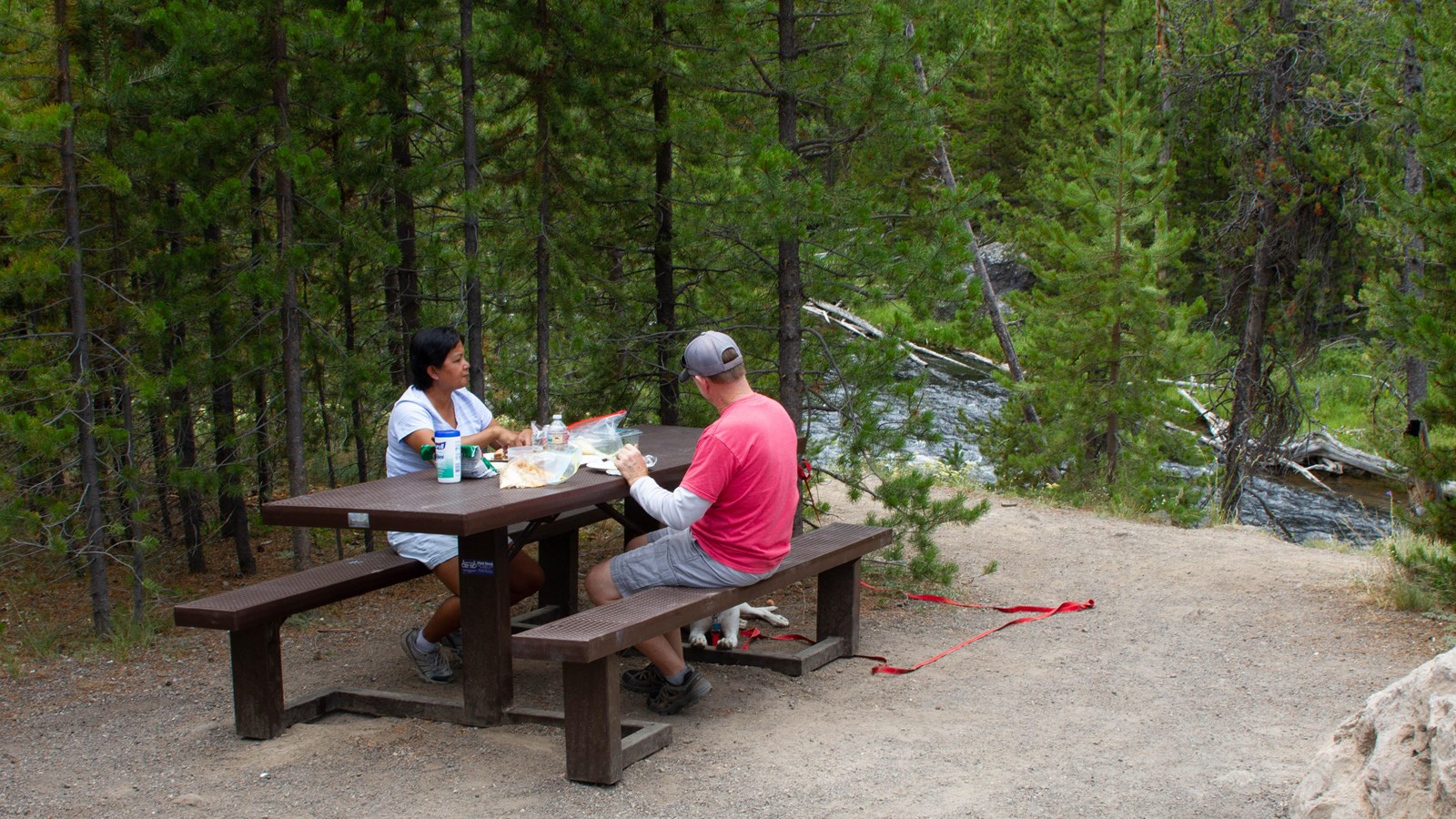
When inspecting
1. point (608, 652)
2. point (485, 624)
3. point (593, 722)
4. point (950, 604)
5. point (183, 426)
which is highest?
point (183, 426)

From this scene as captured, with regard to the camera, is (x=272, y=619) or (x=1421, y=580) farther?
(x=1421, y=580)

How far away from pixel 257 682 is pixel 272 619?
0.26 m

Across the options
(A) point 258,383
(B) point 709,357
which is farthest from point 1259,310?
(B) point 709,357

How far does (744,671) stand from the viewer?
5660 mm

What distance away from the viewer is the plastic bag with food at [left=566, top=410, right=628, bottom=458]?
17.7 ft

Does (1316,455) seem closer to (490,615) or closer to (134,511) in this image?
(490,615)

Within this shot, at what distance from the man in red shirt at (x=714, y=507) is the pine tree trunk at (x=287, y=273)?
2.90 meters

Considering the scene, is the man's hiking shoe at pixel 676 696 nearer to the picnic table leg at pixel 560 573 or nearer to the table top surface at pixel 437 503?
the table top surface at pixel 437 503

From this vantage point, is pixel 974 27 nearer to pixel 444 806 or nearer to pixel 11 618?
pixel 444 806

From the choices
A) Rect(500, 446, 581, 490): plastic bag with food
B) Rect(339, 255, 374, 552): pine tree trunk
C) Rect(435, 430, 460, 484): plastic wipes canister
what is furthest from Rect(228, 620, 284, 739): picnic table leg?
Rect(339, 255, 374, 552): pine tree trunk

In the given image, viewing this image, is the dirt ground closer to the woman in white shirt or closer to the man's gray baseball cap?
the woman in white shirt

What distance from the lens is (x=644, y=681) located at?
522cm

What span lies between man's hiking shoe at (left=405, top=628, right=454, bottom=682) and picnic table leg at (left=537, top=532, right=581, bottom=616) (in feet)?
3.65

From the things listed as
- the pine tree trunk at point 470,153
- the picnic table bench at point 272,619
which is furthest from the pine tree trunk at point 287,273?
the picnic table bench at point 272,619
